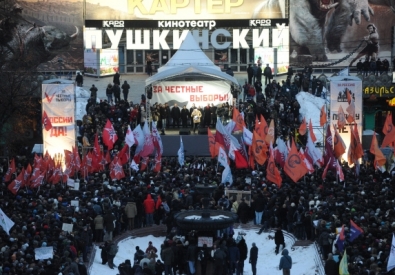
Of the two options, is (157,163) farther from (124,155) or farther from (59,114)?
(59,114)

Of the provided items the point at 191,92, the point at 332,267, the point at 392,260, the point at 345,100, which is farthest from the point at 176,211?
the point at 191,92

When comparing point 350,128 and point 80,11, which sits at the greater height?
point 80,11

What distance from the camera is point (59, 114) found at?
45.1 meters

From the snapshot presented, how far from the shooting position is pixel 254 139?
41750mm

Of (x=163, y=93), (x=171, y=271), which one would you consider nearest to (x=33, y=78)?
(x=163, y=93)

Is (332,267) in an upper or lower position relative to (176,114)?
lower

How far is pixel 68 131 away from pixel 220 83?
26.7ft

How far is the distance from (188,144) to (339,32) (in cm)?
1697

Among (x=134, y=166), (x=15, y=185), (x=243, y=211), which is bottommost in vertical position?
(x=243, y=211)

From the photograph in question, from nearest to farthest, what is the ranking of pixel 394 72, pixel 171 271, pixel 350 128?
pixel 171 271
pixel 350 128
pixel 394 72

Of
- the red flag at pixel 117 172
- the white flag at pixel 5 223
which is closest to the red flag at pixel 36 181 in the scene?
the red flag at pixel 117 172

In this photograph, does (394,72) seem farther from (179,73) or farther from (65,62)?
(65,62)

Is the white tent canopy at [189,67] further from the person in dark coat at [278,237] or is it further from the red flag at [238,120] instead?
the person in dark coat at [278,237]

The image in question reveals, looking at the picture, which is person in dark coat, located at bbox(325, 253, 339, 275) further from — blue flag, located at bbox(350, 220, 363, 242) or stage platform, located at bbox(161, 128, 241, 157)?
stage platform, located at bbox(161, 128, 241, 157)
